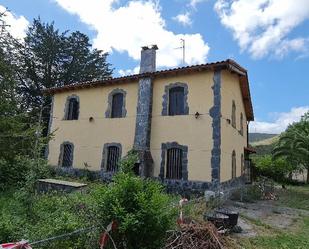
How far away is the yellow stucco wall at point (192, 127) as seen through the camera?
14.2 meters

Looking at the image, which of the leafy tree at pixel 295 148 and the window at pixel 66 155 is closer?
the window at pixel 66 155

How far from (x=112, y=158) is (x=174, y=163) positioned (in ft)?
13.0

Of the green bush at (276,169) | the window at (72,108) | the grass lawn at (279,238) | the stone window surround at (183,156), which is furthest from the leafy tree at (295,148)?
the window at (72,108)

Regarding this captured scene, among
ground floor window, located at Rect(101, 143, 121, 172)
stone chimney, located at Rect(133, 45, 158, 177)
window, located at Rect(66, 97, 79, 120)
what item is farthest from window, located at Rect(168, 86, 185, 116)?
window, located at Rect(66, 97, 79, 120)

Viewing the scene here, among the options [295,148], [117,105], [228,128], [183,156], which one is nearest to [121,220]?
[183,156]

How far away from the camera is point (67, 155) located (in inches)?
752

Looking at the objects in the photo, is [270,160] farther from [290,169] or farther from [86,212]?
[86,212]

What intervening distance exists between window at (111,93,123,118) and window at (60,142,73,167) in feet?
12.4

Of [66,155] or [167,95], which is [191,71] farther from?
[66,155]

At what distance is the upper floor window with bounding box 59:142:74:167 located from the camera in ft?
61.7

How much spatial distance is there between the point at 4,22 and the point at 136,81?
777 cm

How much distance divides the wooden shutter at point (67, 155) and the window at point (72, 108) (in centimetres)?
191

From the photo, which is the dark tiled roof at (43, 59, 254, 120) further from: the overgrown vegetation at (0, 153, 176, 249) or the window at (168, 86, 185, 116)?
the overgrown vegetation at (0, 153, 176, 249)

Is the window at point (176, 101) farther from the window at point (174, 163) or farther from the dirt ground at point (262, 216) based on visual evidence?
the dirt ground at point (262, 216)
